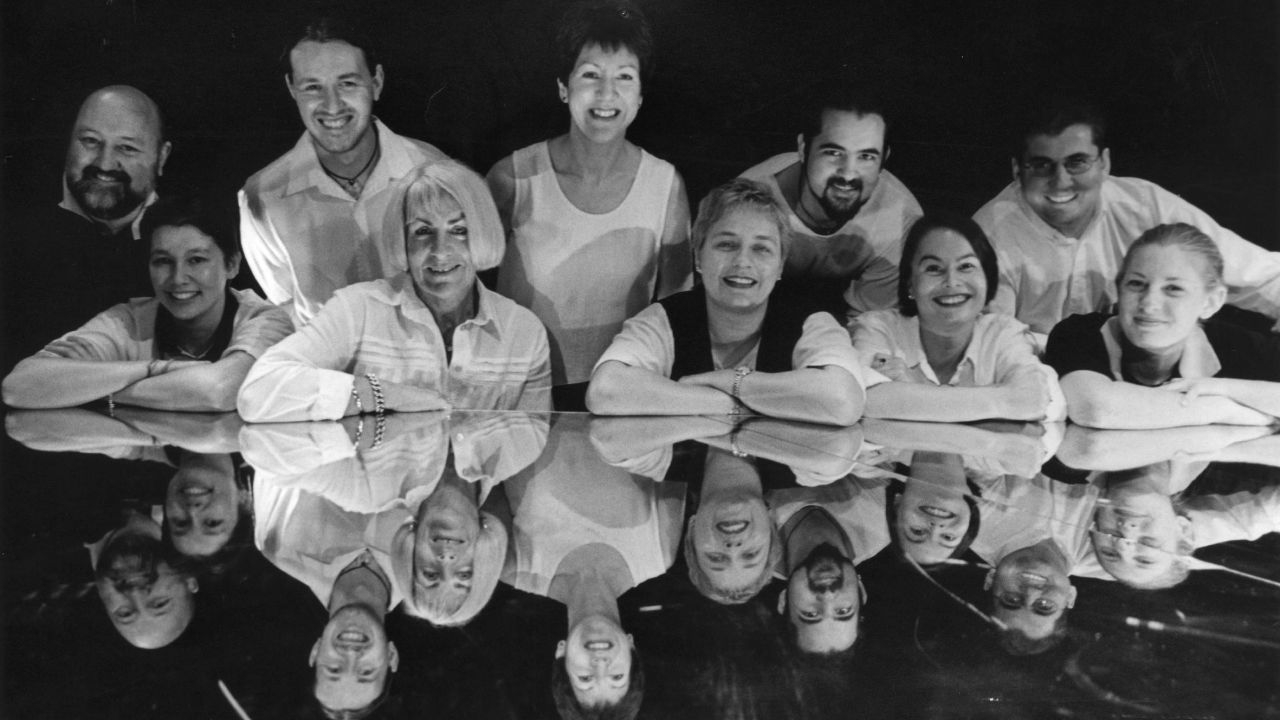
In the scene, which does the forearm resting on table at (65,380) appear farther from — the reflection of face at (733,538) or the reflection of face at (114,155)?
the reflection of face at (733,538)

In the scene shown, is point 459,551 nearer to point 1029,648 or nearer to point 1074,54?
point 1029,648

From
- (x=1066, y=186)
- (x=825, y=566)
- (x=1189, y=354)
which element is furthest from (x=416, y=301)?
(x=1189, y=354)

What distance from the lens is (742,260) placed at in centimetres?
336

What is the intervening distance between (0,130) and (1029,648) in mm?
3311

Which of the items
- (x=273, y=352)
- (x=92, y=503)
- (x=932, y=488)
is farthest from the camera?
(x=273, y=352)

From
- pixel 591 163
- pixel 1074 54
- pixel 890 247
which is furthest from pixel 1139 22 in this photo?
pixel 591 163

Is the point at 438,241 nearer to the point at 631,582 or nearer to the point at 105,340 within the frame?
the point at 105,340

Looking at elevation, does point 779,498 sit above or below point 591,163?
below

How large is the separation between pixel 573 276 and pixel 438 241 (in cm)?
41

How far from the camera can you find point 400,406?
11.2ft

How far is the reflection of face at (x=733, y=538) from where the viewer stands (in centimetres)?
181

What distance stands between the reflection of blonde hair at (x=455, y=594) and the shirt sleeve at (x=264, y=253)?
1.69 m

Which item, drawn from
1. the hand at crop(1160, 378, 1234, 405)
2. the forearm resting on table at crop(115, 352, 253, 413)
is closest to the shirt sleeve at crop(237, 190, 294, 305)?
the forearm resting on table at crop(115, 352, 253, 413)

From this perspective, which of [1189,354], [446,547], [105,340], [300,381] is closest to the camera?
[446,547]
